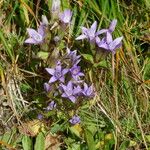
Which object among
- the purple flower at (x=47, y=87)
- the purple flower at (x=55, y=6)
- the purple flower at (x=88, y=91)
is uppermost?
the purple flower at (x=55, y=6)

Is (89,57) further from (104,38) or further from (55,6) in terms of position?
(55,6)

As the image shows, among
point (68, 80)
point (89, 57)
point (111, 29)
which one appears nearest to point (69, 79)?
point (68, 80)

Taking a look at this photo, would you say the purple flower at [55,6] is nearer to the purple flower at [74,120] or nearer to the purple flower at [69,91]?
the purple flower at [69,91]

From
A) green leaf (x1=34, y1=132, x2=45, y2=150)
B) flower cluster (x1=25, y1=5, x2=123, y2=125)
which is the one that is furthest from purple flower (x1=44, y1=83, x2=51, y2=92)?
green leaf (x1=34, y1=132, x2=45, y2=150)

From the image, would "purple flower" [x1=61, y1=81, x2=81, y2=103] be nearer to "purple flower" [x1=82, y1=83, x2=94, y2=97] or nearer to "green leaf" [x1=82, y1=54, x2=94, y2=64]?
"purple flower" [x1=82, y1=83, x2=94, y2=97]

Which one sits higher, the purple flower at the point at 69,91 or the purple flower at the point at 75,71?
the purple flower at the point at 75,71

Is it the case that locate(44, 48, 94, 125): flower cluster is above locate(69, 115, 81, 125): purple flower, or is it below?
above

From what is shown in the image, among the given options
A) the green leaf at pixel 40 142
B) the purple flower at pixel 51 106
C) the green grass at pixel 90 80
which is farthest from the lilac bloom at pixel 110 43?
the green leaf at pixel 40 142
